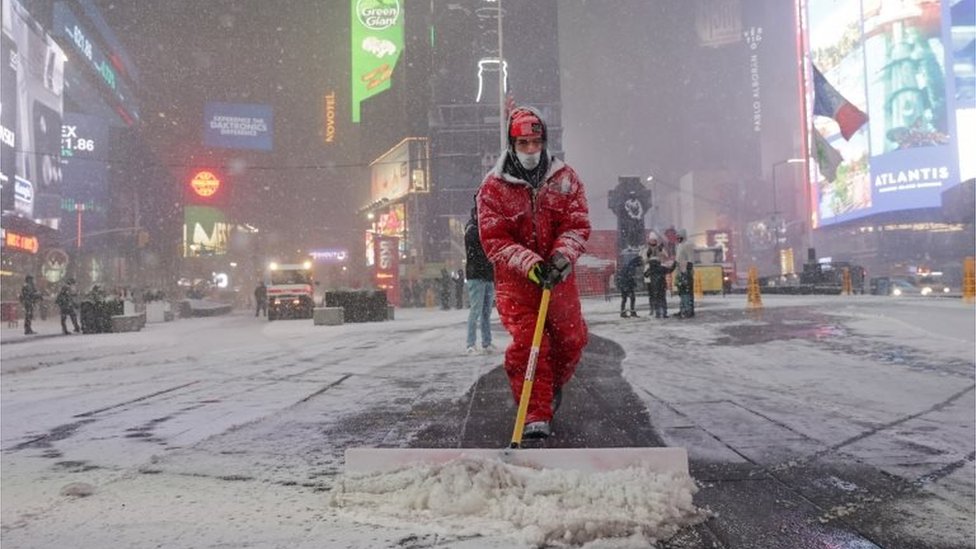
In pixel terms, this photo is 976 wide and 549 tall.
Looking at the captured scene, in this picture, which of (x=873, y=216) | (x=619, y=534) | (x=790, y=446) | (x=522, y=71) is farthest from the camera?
(x=522, y=71)

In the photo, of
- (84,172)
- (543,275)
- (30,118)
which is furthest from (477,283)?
(84,172)

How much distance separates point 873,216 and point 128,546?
66.6 meters

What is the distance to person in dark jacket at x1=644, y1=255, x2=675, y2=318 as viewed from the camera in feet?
39.6

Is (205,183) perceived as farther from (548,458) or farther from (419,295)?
(548,458)

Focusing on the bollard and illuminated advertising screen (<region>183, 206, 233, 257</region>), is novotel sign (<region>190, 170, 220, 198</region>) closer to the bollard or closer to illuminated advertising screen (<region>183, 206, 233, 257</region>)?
illuminated advertising screen (<region>183, 206, 233, 257</region>)

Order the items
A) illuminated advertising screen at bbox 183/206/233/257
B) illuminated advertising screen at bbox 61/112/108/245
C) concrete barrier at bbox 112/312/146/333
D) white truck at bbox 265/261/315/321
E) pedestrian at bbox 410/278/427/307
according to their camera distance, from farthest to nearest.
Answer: illuminated advertising screen at bbox 183/206/233/257, illuminated advertising screen at bbox 61/112/108/245, pedestrian at bbox 410/278/427/307, white truck at bbox 265/261/315/321, concrete barrier at bbox 112/312/146/333

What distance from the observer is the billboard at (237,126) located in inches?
3177

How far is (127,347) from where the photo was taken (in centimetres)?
1252

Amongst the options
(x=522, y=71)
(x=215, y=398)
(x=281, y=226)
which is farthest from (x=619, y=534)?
(x=281, y=226)

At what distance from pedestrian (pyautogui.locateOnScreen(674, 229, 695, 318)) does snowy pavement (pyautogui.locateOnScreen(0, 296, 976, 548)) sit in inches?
146

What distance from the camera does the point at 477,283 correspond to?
314 inches

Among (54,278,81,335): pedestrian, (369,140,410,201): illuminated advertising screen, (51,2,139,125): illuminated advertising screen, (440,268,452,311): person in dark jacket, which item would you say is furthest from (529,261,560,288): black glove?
(51,2,139,125): illuminated advertising screen

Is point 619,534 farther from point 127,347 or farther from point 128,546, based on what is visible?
point 127,347

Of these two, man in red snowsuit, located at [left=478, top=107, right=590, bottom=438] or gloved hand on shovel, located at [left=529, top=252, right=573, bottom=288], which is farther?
man in red snowsuit, located at [left=478, top=107, right=590, bottom=438]
